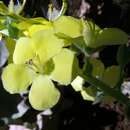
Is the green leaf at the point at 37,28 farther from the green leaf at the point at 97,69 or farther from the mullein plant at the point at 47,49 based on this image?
the green leaf at the point at 97,69

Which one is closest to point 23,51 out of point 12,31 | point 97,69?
point 12,31

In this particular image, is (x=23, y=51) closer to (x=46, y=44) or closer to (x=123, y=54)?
(x=46, y=44)

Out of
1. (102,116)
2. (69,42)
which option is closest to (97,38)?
(69,42)

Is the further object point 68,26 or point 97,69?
point 97,69

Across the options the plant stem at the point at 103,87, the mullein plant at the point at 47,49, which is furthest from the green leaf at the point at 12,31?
the plant stem at the point at 103,87

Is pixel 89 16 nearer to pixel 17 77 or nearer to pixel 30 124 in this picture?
pixel 30 124

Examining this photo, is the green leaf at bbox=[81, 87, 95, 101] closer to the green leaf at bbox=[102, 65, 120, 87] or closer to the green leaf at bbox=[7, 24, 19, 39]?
the green leaf at bbox=[102, 65, 120, 87]

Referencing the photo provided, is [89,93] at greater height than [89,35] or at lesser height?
lesser
